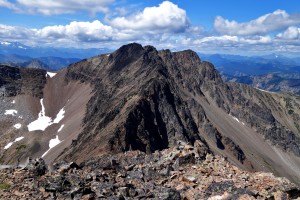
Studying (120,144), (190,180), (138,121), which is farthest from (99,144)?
(190,180)

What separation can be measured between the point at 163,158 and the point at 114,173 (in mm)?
7863

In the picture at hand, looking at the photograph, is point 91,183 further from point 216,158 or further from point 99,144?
point 99,144

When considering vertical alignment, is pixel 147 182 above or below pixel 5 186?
below

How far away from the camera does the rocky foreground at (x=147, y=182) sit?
2902 centimetres

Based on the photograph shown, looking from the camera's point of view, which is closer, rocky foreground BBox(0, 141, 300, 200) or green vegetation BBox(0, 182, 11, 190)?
green vegetation BBox(0, 182, 11, 190)

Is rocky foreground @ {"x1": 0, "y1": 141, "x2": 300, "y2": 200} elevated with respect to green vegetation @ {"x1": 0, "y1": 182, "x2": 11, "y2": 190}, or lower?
lower

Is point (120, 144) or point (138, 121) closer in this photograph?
point (120, 144)

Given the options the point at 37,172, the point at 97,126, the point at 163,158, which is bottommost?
the point at 97,126

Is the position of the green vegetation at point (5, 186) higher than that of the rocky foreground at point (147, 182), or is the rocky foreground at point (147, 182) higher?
the green vegetation at point (5, 186)

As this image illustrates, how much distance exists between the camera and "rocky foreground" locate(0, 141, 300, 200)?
29016 millimetres

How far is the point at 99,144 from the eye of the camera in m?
129

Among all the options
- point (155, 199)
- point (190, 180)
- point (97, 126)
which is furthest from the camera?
point (97, 126)

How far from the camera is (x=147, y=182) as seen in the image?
116ft

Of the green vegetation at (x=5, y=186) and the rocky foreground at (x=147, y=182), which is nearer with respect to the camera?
the green vegetation at (x=5, y=186)
